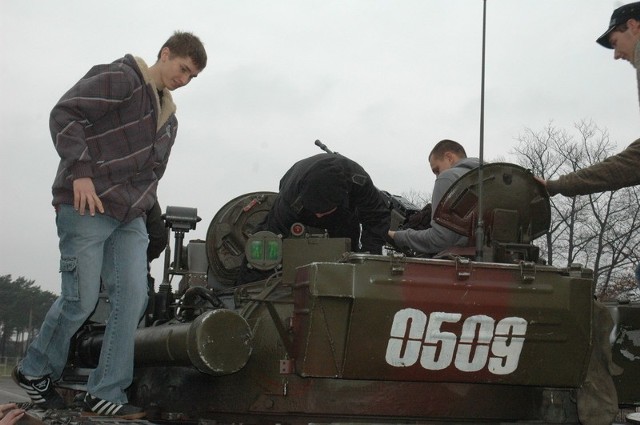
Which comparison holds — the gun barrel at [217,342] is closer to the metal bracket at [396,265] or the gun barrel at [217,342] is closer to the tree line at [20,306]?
the metal bracket at [396,265]

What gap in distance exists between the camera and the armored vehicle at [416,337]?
155 inches

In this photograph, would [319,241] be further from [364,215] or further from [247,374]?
[364,215]

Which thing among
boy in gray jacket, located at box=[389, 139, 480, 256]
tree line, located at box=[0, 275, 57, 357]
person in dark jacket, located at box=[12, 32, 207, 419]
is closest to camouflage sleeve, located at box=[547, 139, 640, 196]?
boy in gray jacket, located at box=[389, 139, 480, 256]

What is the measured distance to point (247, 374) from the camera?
4.44m

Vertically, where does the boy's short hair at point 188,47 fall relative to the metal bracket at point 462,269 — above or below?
above

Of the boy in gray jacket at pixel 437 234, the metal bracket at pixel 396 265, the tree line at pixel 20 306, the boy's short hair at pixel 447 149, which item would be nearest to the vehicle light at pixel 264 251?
the boy in gray jacket at pixel 437 234

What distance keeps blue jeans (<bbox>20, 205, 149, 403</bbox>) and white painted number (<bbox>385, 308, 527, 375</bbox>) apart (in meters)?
1.43

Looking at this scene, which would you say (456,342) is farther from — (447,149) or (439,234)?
(447,149)

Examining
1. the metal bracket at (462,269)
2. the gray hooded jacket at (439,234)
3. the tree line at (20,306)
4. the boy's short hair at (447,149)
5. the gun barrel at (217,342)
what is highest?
the boy's short hair at (447,149)

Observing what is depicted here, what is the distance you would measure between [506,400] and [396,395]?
1.89 ft

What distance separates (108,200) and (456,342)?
1806 mm

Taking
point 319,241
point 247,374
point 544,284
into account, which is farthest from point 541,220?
point 247,374

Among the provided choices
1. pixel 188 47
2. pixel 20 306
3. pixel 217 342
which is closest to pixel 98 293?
pixel 217 342

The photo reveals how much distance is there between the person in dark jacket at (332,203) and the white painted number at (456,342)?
175 centimetres
